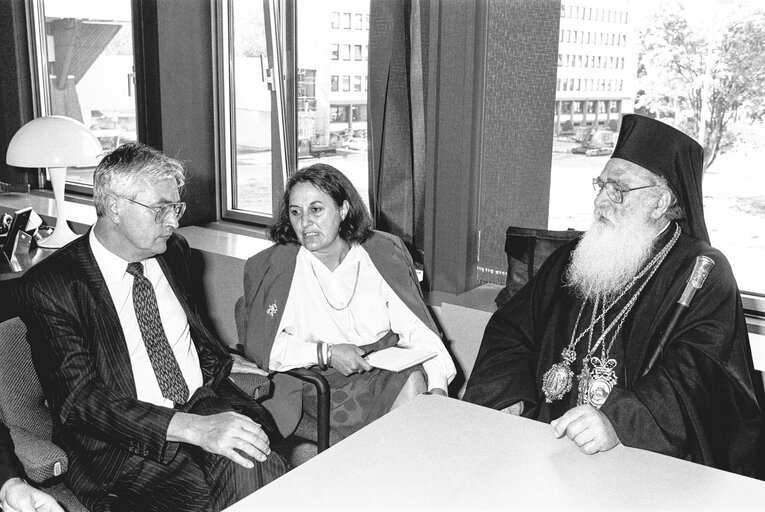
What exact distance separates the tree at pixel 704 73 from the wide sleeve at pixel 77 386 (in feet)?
7.46

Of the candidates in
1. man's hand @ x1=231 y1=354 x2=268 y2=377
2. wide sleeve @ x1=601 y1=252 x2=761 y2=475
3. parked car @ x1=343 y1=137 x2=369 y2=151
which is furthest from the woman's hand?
parked car @ x1=343 y1=137 x2=369 y2=151

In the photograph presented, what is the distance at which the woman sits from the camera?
3.00m

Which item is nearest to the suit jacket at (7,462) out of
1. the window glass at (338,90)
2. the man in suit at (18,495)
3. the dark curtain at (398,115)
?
the man in suit at (18,495)

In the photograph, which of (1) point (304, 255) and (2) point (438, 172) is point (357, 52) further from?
(1) point (304, 255)

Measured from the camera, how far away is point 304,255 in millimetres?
3172

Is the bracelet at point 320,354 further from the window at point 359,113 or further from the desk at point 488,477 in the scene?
the window at point 359,113

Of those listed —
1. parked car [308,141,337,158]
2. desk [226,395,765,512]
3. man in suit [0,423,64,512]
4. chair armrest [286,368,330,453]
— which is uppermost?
parked car [308,141,337,158]

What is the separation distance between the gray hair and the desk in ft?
3.75

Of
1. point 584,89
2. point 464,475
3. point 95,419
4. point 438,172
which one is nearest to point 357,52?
point 438,172

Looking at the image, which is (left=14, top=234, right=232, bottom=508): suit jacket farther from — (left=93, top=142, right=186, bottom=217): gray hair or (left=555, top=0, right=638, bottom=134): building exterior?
(left=555, top=0, right=638, bottom=134): building exterior

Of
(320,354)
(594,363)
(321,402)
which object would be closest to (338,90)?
(320,354)

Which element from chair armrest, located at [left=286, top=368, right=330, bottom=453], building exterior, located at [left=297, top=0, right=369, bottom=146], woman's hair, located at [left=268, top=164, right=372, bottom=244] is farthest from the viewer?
building exterior, located at [left=297, top=0, right=369, bottom=146]

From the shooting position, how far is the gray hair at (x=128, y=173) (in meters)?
2.52

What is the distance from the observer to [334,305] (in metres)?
3.13
